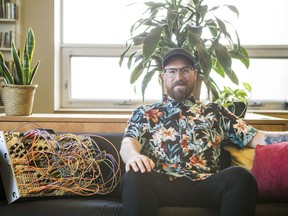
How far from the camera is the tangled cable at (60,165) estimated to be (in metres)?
1.72

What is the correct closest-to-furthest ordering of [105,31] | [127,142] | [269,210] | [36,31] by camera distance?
[269,210] → [127,142] → [36,31] → [105,31]

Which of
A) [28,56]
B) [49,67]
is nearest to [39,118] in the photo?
[28,56]

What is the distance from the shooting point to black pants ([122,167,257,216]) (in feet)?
4.69

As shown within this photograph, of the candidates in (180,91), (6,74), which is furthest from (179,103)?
(6,74)

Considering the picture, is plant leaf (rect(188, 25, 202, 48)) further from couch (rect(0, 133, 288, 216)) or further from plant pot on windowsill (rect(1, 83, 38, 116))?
plant pot on windowsill (rect(1, 83, 38, 116))

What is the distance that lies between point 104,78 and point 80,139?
5.33 ft

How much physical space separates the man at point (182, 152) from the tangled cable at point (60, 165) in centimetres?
22

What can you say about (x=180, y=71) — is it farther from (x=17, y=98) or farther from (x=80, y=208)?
(x=17, y=98)

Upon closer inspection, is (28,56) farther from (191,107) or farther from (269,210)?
(269,210)

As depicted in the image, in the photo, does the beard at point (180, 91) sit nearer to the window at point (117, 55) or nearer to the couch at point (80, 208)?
the couch at point (80, 208)

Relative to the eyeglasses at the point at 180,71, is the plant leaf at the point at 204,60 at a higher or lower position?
higher

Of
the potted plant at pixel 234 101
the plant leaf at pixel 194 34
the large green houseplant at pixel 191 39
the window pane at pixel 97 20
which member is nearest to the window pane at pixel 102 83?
the window pane at pixel 97 20

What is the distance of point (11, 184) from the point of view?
1689 millimetres

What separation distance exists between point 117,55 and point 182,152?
1.84 meters
